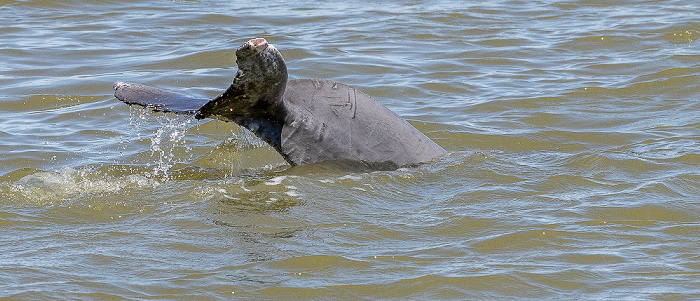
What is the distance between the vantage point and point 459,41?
472 inches

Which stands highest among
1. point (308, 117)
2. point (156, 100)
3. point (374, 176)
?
point (156, 100)

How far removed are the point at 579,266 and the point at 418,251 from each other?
2.58 ft

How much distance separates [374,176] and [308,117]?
1.90 feet

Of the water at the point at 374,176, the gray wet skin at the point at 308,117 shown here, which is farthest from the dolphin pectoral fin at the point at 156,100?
the water at the point at 374,176

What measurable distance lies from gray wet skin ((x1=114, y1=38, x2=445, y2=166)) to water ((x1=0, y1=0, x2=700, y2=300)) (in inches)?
5.7

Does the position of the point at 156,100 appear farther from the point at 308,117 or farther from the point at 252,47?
the point at 252,47

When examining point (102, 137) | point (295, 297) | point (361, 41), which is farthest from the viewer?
point (361, 41)

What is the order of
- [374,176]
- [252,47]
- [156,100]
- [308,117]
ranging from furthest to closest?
[374,176]
[308,117]
[156,100]
[252,47]

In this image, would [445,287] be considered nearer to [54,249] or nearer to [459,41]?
[54,249]

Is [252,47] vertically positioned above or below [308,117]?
above

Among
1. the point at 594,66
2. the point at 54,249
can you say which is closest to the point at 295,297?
the point at 54,249

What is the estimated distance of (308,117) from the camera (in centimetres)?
583

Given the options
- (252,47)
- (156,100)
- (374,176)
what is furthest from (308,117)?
(252,47)

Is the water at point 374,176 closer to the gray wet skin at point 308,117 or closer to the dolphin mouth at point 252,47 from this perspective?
the gray wet skin at point 308,117
